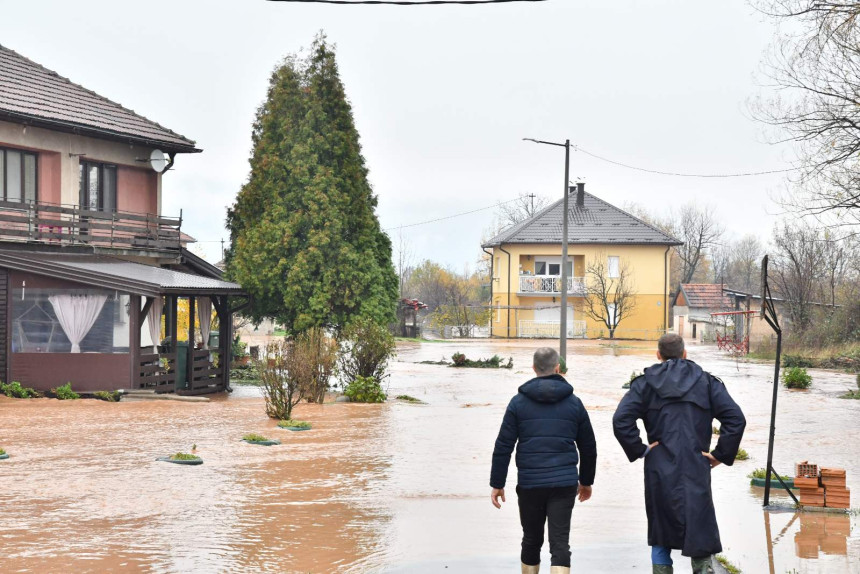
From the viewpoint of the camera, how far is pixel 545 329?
6806 cm

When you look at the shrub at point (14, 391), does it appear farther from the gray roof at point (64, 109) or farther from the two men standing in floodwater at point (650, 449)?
the two men standing in floodwater at point (650, 449)

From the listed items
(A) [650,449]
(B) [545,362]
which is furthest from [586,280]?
(A) [650,449]

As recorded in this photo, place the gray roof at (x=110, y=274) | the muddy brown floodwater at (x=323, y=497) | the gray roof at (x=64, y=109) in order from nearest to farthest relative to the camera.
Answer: the muddy brown floodwater at (x=323, y=497) < the gray roof at (x=110, y=274) < the gray roof at (x=64, y=109)

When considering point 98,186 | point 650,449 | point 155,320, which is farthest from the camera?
point 98,186

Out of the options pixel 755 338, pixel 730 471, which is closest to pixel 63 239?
pixel 730 471

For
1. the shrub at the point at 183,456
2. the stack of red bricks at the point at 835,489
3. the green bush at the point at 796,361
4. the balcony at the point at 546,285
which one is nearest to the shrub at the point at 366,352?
the shrub at the point at 183,456

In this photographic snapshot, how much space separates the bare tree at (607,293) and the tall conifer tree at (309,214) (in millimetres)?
38747

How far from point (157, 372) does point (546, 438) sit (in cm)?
1847

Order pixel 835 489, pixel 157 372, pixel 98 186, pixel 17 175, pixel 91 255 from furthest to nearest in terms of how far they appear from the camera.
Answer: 1. pixel 98 186
2. pixel 17 175
3. pixel 91 255
4. pixel 157 372
5. pixel 835 489

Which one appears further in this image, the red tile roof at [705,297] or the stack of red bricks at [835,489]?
the red tile roof at [705,297]

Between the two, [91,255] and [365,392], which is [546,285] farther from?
[365,392]

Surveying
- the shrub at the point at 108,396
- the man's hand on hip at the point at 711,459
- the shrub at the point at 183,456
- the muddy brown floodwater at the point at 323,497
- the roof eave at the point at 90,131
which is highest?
the roof eave at the point at 90,131

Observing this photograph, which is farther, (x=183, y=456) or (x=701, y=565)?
(x=183, y=456)

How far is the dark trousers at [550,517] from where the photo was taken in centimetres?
727
